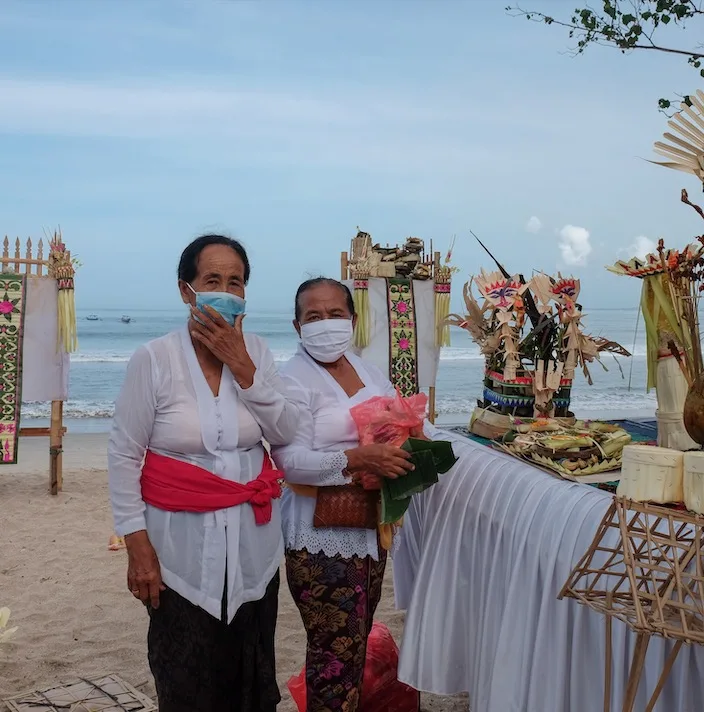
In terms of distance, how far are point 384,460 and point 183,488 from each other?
60 centimetres

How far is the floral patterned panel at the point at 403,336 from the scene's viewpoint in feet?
22.1

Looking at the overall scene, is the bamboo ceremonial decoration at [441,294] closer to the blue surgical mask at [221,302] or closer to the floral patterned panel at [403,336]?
the floral patterned panel at [403,336]

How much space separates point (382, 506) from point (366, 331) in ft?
14.3

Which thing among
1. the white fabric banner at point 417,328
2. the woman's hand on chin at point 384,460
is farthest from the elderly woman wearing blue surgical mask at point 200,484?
the white fabric banner at point 417,328

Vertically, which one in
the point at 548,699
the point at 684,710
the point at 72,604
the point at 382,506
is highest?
the point at 382,506

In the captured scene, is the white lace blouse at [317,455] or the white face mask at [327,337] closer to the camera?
the white lace blouse at [317,455]

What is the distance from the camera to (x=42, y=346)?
6.81 m

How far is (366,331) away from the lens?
21.7 ft

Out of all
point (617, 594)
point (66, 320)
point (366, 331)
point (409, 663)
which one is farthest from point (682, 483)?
point (66, 320)

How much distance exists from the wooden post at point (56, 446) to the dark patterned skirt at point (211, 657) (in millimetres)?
5158

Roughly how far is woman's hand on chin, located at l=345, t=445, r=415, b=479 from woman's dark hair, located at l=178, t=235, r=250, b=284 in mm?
647

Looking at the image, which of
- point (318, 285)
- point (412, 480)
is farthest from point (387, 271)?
point (412, 480)

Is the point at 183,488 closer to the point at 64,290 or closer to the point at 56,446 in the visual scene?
the point at 64,290

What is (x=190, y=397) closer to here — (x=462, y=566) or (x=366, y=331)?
(x=462, y=566)
